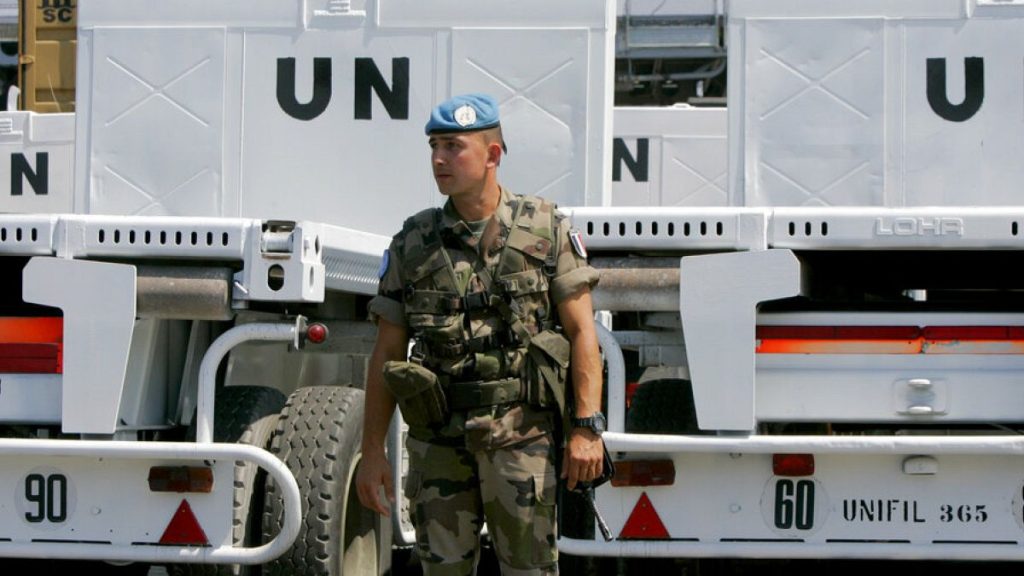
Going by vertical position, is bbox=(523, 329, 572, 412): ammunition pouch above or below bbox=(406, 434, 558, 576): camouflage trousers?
above

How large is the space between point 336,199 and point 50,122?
3096mm

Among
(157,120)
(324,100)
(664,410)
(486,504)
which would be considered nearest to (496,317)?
(486,504)

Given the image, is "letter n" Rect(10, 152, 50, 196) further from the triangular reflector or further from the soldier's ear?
the soldier's ear

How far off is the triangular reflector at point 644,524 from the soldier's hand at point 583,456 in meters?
0.93

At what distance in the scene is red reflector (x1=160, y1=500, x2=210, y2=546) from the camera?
4922 millimetres

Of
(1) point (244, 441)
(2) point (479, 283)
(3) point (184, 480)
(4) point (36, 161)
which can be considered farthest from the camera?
(4) point (36, 161)

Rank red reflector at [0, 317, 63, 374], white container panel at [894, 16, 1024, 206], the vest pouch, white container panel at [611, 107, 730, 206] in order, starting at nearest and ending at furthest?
1. the vest pouch
2. red reflector at [0, 317, 63, 374]
3. white container panel at [894, 16, 1024, 206]
4. white container panel at [611, 107, 730, 206]

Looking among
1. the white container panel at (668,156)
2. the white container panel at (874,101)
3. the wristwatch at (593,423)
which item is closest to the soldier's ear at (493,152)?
the wristwatch at (593,423)

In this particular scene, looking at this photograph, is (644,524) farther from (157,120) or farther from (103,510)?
(157,120)

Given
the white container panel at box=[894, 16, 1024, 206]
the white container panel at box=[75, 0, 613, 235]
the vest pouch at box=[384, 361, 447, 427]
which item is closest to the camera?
the vest pouch at box=[384, 361, 447, 427]

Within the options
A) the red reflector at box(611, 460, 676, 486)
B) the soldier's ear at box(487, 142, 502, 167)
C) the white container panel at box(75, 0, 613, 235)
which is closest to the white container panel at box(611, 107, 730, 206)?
the white container panel at box(75, 0, 613, 235)

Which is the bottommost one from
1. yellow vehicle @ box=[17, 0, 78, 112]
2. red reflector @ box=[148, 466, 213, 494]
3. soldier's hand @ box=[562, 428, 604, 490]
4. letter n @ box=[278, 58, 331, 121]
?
red reflector @ box=[148, 466, 213, 494]

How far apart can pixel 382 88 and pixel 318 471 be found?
5.13 ft

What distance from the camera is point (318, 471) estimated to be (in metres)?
5.08
